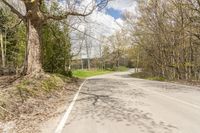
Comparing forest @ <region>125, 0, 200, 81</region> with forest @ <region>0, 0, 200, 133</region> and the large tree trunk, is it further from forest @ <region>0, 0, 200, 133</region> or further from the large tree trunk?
the large tree trunk

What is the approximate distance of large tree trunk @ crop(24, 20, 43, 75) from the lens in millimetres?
19344

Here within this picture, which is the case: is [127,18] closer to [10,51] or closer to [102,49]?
[10,51]

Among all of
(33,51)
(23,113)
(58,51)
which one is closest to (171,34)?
(58,51)

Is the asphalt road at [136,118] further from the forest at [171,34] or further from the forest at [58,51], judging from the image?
the forest at [171,34]

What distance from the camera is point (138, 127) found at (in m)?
7.96

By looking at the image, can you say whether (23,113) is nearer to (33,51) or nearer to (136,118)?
(136,118)

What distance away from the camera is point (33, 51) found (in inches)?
773

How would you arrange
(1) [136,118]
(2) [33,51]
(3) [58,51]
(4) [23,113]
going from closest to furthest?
(1) [136,118] < (4) [23,113] < (2) [33,51] < (3) [58,51]

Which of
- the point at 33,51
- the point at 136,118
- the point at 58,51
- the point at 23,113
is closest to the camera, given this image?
the point at 136,118

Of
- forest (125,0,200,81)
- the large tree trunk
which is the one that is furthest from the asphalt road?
forest (125,0,200,81)

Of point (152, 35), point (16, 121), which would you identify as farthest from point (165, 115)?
→ point (152, 35)

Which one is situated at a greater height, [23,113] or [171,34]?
[171,34]

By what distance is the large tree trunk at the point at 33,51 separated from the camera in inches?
762

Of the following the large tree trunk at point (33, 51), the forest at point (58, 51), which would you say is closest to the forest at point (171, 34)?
the forest at point (58, 51)
